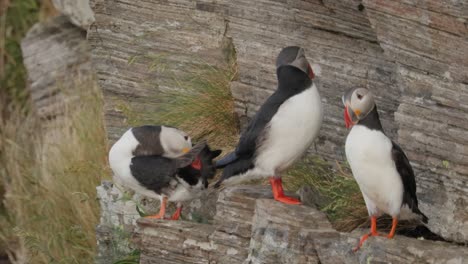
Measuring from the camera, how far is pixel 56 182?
13469mm

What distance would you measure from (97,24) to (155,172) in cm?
274

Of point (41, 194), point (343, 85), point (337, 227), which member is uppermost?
point (343, 85)

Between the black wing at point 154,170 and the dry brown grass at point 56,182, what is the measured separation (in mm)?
1783

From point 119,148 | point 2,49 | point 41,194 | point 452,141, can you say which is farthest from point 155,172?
point 2,49

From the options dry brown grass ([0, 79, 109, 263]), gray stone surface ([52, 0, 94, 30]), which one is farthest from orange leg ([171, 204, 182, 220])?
gray stone surface ([52, 0, 94, 30])

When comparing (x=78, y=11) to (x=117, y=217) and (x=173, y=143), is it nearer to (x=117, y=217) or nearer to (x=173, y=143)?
(x=117, y=217)

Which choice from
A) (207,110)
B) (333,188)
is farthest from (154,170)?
(207,110)

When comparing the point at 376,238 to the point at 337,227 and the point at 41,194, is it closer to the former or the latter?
the point at 337,227

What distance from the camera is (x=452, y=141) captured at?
884 centimetres

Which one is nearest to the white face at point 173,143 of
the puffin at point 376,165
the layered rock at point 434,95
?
the puffin at point 376,165

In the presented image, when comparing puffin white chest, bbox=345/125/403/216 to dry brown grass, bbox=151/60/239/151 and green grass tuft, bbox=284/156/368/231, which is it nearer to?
green grass tuft, bbox=284/156/368/231

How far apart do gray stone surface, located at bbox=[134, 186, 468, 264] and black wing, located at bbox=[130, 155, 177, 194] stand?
0.30 metres

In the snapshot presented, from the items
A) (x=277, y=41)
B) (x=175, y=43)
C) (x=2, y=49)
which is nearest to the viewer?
(x=277, y=41)

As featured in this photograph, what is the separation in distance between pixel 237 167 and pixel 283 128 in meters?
0.51
